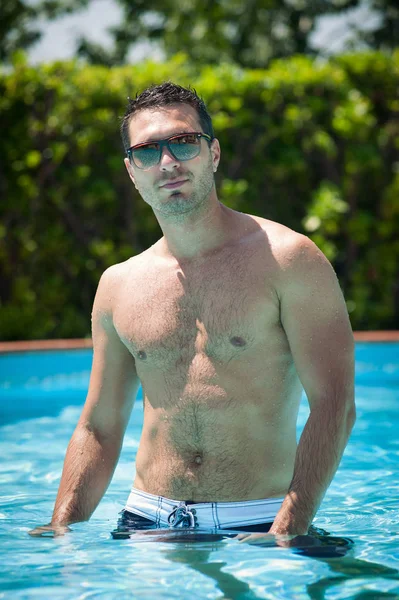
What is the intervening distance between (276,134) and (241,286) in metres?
8.28

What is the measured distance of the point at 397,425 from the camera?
652 centimetres

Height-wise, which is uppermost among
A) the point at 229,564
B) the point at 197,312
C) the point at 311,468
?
the point at 197,312

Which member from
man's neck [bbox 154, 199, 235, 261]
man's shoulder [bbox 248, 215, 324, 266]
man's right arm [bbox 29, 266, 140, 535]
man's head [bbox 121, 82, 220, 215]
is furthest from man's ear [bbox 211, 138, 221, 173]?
man's right arm [bbox 29, 266, 140, 535]

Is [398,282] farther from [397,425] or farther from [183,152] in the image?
[183,152]

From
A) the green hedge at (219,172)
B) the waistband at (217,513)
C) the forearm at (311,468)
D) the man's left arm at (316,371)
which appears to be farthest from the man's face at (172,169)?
the green hedge at (219,172)

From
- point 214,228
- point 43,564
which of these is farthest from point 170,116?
point 43,564

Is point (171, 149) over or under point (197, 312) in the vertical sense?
over

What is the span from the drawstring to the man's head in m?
0.91

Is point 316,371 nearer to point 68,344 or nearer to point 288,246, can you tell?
point 288,246

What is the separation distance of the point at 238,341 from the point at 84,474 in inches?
27.7

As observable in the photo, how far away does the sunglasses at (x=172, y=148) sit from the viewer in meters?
2.88

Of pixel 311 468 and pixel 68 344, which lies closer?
pixel 311 468

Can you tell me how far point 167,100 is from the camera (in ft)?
9.63

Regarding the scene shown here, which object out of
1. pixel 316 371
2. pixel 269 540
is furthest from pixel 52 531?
pixel 316 371
